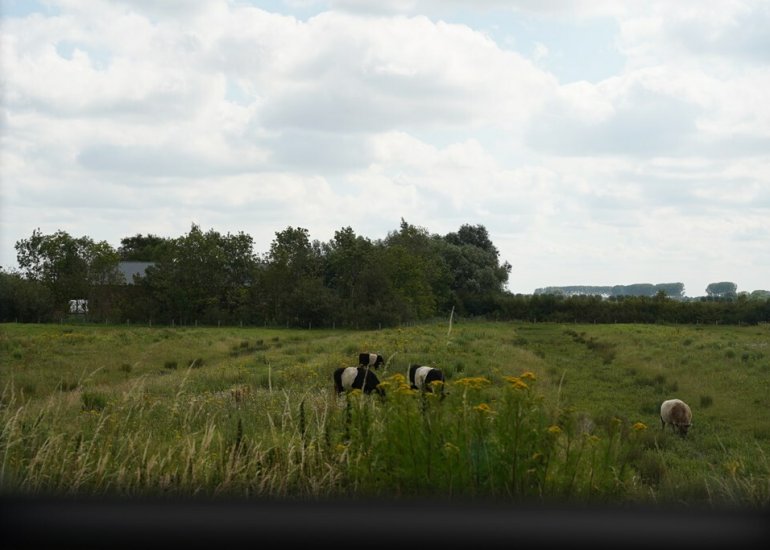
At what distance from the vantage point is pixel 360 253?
157ft

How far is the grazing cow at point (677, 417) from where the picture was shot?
1130 cm

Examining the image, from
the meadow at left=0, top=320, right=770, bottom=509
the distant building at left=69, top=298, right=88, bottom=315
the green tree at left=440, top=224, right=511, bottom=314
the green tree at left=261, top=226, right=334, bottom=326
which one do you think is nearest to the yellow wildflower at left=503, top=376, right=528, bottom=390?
the meadow at left=0, top=320, right=770, bottom=509

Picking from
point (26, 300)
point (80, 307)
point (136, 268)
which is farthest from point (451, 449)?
point (136, 268)

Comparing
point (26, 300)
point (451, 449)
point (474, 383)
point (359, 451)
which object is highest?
point (26, 300)

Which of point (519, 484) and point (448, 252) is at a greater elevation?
point (448, 252)

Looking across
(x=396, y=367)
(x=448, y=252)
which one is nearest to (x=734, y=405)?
(x=396, y=367)

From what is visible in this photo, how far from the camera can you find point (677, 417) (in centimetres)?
1145

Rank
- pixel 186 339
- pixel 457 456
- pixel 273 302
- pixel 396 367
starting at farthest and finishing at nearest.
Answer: pixel 273 302, pixel 186 339, pixel 396 367, pixel 457 456

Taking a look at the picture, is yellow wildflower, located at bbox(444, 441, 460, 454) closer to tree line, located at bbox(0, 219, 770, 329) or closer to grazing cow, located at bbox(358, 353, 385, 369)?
grazing cow, located at bbox(358, 353, 385, 369)

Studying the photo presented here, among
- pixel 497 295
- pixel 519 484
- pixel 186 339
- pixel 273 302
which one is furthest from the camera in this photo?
pixel 497 295

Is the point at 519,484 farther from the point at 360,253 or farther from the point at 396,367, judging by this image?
the point at 360,253

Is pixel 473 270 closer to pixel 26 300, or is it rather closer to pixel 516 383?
pixel 26 300

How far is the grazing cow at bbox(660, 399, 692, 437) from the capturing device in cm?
1130

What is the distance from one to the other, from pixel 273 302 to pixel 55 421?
4059 centimetres
